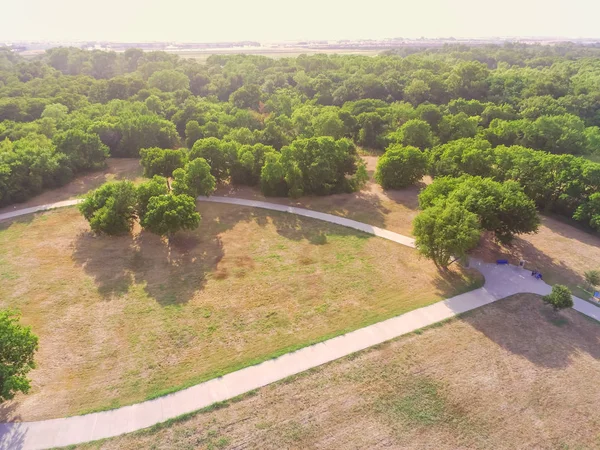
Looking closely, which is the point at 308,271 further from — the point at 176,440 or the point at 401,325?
the point at 176,440

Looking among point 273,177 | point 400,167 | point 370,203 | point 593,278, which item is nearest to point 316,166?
point 273,177

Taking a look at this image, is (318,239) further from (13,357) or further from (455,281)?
(13,357)

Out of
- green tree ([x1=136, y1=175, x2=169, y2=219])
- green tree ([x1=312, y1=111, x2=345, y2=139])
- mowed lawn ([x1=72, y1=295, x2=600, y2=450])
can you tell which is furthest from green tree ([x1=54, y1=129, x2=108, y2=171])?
mowed lawn ([x1=72, y1=295, x2=600, y2=450])

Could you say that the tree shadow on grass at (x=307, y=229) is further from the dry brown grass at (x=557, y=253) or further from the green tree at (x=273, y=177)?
the dry brown grass at (x=557, y=253)

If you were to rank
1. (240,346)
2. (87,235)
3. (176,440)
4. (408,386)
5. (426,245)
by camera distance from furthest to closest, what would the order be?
(87,235), (426,245), (240,346), (408,386), (176,440)

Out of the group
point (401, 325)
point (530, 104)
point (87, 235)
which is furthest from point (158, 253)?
point (530, 104)

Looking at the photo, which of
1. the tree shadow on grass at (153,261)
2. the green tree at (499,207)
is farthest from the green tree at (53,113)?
the green tree at (499,207)

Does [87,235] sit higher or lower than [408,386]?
lower
